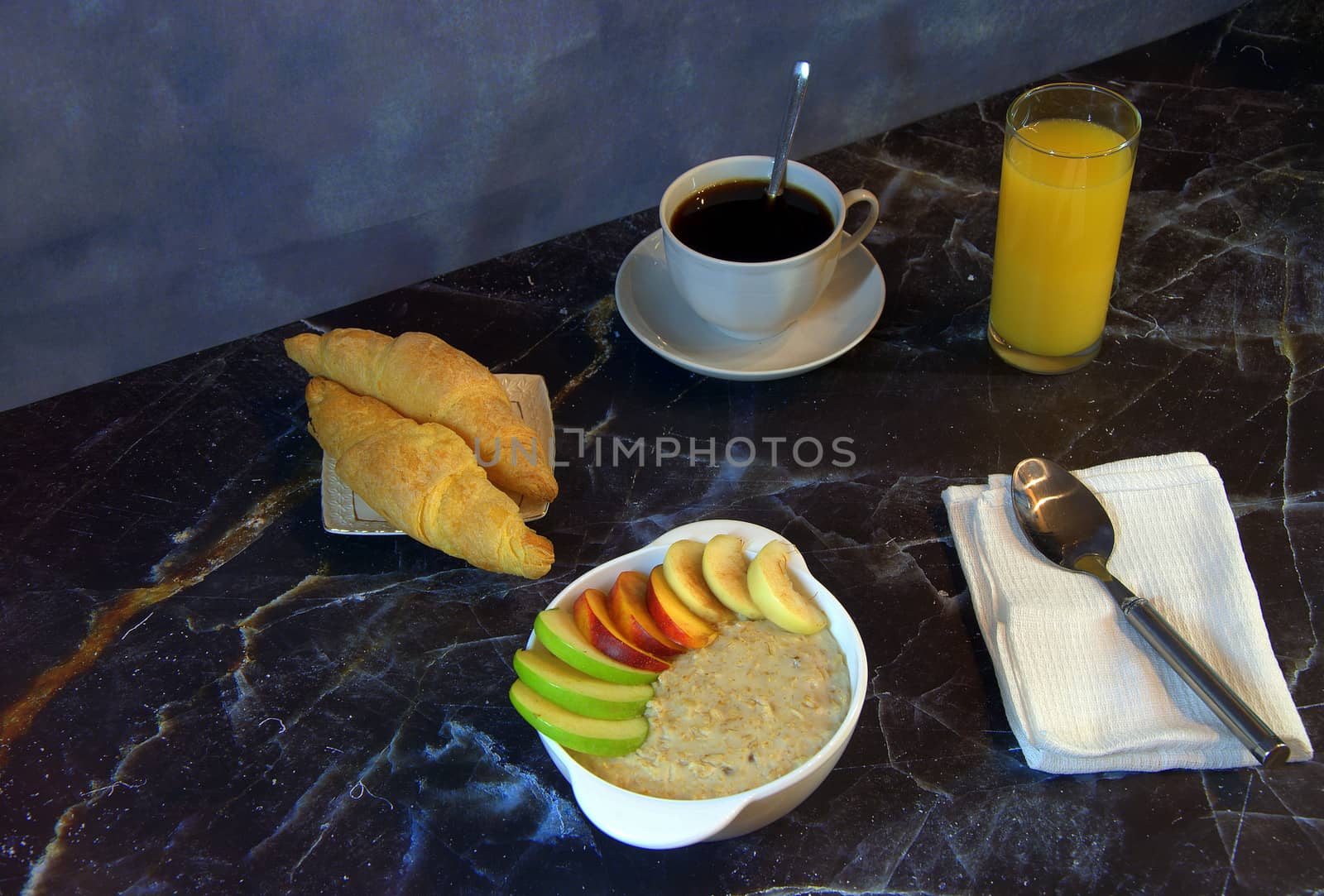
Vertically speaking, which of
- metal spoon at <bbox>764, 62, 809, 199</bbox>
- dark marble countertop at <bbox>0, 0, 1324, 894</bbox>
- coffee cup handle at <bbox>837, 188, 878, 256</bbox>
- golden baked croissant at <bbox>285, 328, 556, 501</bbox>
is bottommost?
dark marble countertop at <bbox>0, 0, 1324, 894</bbox>

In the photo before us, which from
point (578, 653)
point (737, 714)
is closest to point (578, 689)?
point (578, 653)

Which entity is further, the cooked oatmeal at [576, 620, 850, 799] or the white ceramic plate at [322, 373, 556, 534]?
the white ceramic plate at [322, 373, 556, 534]

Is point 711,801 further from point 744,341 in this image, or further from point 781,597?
point 744,341

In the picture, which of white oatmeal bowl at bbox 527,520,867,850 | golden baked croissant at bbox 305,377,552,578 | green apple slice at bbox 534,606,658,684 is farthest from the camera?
Result: golden baked croissant at bbox 305,377,552,578

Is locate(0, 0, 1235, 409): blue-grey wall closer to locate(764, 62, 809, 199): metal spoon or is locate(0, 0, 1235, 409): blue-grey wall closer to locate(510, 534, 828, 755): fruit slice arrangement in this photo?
locate(764, 62, 809, 199): metal spoon

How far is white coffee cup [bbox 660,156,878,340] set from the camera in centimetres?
122

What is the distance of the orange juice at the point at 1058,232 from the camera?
Answer: 115cm

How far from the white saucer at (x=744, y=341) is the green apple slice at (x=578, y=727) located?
1.59ft

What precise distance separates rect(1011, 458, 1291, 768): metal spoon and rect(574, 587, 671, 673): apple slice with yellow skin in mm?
398

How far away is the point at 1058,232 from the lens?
46.9 inches

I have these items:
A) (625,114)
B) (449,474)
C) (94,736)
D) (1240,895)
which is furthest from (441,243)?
(1240,895)

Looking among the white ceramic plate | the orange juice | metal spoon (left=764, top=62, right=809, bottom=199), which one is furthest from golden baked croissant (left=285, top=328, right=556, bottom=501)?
the orange juice

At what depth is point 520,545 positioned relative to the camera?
1096 mm

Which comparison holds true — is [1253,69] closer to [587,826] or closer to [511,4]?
[511,4]
